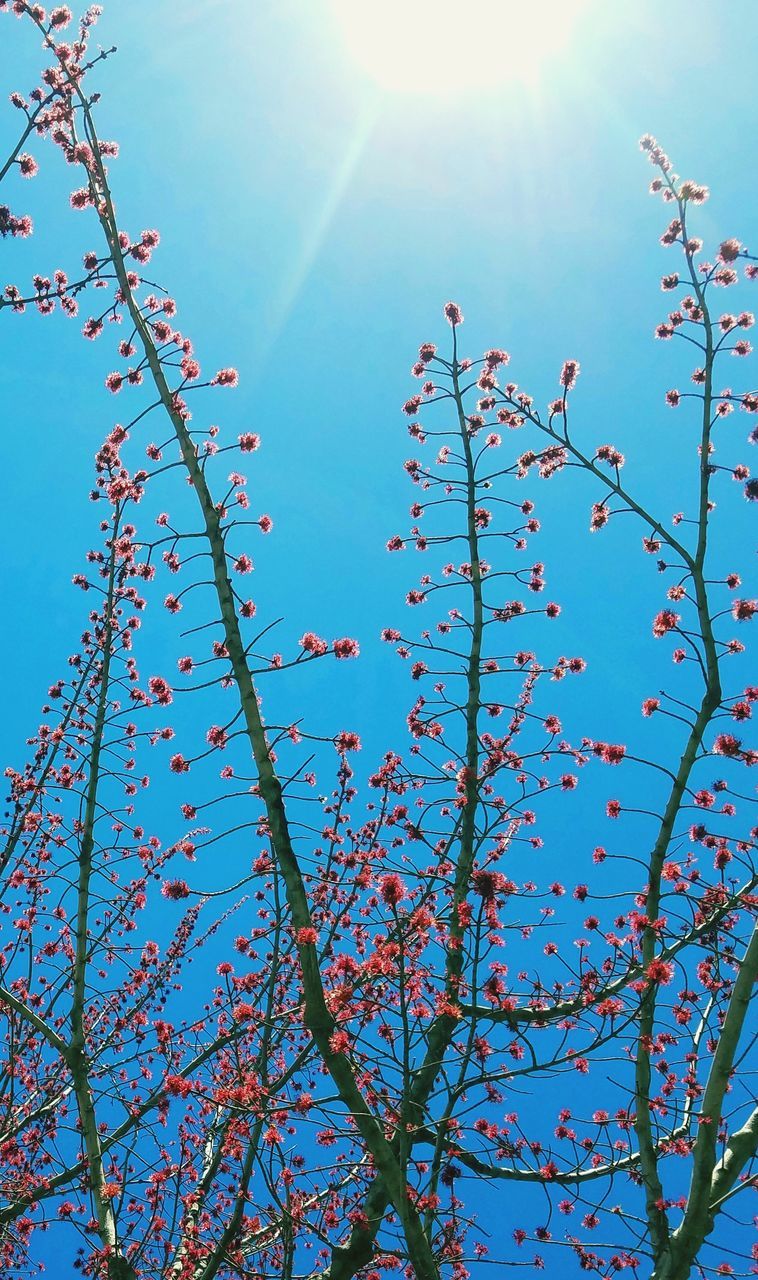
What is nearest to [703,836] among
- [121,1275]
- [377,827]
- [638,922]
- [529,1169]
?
[638,922]

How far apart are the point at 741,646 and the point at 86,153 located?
24.7 ft

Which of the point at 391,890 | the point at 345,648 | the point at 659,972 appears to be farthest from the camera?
the point at 345,648

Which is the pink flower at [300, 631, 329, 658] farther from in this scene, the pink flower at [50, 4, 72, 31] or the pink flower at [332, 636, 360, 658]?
the pink flower at [50, 4, 72, 31]

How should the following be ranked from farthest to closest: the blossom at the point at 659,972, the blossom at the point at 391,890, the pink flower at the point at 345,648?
the pink flower at the point at 345,648, the blossom at the point at 659,972, the blossom at the point at 391,890

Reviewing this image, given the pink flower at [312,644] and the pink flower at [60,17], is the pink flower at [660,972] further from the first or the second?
the pink flower at [60,17]

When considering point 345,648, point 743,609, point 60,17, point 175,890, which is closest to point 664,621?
point 743,609

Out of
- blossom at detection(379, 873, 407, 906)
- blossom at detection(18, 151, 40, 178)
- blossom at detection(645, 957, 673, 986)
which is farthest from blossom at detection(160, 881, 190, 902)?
blossom at detection(18, 151, 40, 178)

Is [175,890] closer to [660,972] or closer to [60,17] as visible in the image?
[660,972]

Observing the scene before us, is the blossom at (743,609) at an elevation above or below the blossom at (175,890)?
above

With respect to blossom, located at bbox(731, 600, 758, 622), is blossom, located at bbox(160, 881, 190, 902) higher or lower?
lower

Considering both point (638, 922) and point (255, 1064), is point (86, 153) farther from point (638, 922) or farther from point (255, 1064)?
point (255, 1064)

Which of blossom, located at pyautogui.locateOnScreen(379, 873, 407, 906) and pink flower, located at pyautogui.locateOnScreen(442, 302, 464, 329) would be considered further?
pink flower, located at pyautogui.locateOnScreen(442, 302, 464, 329)

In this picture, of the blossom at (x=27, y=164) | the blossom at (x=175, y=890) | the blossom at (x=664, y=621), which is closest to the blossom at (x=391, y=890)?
the blossom at (x=175, y=890)

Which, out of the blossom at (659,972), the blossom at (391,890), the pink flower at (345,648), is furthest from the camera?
the pink flower at (345,648)
